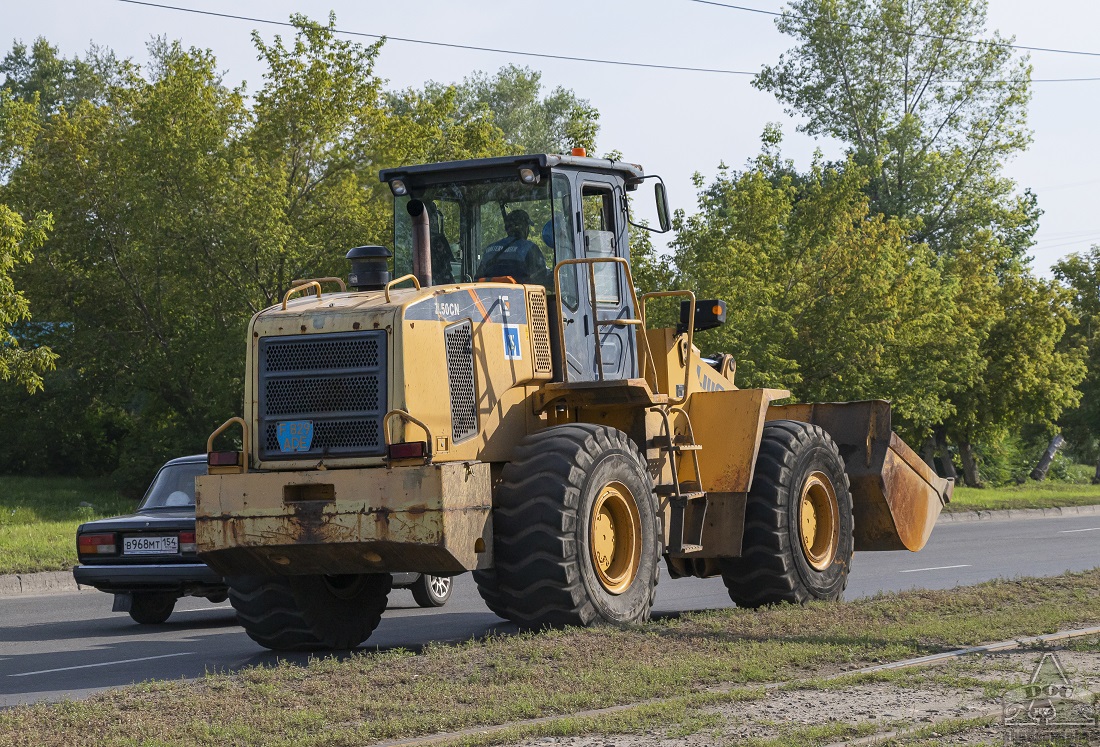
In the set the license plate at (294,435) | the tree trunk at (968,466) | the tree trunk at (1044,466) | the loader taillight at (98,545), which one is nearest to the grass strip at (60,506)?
the tree trunk at (968,466)

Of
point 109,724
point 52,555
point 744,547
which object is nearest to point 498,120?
point 52,555

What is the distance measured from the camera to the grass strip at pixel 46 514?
17859mm

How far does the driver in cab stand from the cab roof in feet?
1.22

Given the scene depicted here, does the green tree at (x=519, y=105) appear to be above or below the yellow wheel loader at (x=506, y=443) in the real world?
above

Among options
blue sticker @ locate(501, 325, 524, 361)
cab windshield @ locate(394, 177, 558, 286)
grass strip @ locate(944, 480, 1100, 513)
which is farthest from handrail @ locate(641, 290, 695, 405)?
grass strip @ locate(944, 480, 1100, 513)

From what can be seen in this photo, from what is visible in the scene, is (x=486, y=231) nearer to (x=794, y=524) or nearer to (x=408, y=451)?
(x=408, y=451)

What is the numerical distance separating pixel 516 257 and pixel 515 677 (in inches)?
160

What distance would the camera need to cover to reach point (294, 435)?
9.66 meters

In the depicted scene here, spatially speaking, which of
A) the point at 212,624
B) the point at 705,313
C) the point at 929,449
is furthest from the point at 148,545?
the point at 929,449

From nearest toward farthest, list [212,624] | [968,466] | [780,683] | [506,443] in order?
[780,683] < [506,443] < [212,624] < [968,466]

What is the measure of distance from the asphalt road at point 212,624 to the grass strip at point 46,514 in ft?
4.61

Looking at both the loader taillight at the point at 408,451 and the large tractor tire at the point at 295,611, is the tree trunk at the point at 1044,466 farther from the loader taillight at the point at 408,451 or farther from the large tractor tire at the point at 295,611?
the loader taillight at the point at 408,451

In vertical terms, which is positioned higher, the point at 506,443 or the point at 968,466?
the point at 506,443

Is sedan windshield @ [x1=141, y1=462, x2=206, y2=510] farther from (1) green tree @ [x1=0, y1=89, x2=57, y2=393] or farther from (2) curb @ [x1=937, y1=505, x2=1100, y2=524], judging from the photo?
(2) curb @ [x1=937, y1=505, x2=1100, y2=524]
